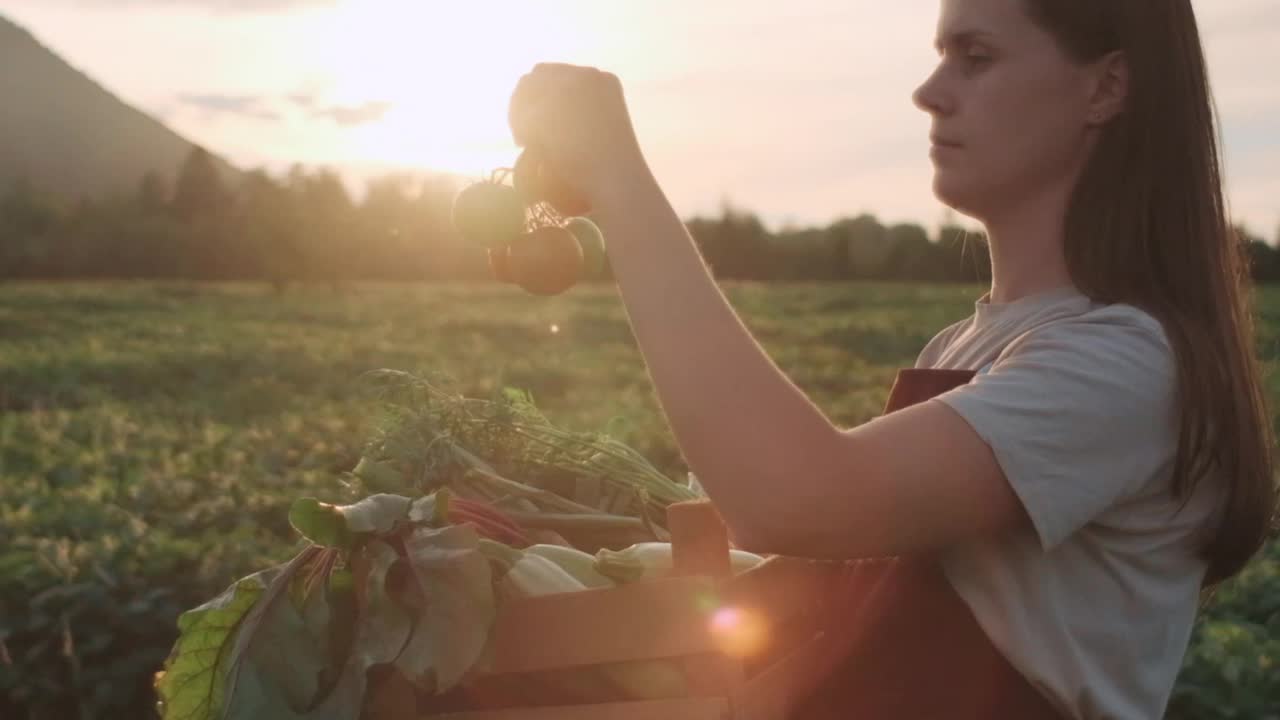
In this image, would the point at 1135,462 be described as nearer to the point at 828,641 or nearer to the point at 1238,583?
the point at 828,641

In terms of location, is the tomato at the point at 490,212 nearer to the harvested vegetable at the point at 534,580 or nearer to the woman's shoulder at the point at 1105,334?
the harvested vegetable at the point at 534,580

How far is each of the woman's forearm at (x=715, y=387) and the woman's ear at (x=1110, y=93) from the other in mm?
541

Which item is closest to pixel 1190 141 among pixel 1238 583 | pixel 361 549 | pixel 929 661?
pixel 929 661

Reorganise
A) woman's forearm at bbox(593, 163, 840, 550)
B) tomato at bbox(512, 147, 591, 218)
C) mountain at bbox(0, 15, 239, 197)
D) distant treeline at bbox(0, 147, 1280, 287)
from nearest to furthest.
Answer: woman's forearm at bbox(593, 163, 840, 550) → tomato at bbox(512, 147, 591, 218) → distant treeline at bbox(0, 147, 1280, 287) → mountain at bbox(0, 15, 239, 197)

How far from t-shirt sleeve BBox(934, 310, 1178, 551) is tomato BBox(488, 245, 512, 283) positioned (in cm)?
47

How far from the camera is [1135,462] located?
4.42 feet

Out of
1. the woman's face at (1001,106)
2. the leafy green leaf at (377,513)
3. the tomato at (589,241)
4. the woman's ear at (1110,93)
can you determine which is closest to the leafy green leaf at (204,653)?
the leafy green leaf at (377,513)

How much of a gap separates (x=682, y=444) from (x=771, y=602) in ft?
0.97

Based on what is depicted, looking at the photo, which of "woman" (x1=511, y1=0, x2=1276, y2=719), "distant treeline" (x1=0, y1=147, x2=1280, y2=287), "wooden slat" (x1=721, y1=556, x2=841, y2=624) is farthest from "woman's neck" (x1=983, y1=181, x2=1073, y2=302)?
"distant treeline" (x1=0, y1=147, x2=1280, y2=287)

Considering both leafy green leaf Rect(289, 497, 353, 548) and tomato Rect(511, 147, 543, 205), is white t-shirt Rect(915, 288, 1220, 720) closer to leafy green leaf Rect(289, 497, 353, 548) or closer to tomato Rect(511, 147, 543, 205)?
tomato Rect(511, 147, 543, 205)

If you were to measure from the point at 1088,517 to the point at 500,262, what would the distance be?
0.65m

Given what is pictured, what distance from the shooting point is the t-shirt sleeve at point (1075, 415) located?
1.29m

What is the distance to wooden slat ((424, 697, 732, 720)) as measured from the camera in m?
1.37

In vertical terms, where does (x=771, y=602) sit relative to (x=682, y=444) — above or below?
below
